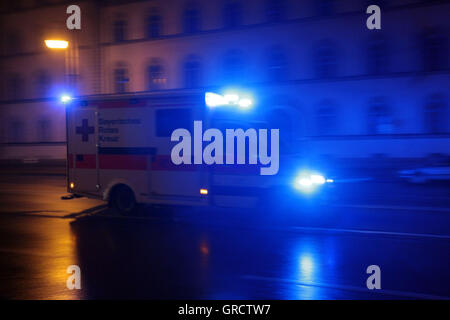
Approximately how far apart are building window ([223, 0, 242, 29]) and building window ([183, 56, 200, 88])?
3712mm

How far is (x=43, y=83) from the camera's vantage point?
1841 inches

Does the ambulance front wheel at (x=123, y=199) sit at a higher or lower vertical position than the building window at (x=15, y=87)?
lower

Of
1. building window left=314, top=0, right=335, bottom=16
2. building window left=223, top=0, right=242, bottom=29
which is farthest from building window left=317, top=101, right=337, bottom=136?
building window left=223, top=0, right=242, bottom=29

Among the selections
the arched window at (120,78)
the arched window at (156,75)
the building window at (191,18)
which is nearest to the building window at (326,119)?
the building window at (191,18)

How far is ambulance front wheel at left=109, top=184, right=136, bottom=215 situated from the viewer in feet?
41.1

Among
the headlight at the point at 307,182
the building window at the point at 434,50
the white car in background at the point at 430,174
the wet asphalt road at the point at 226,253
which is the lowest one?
the wet asphalt road at the point at 226,253

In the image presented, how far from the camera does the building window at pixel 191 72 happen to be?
38750mm

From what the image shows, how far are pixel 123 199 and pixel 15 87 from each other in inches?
1586

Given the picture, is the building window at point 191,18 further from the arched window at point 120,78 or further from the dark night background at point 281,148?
the arched window at point 120,78

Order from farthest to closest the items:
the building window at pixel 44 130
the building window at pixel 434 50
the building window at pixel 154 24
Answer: the building window at pixel 44 130, the building window at pixel 154 24, the building window at pixel 434 50

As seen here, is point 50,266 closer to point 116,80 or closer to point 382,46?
point 382,46

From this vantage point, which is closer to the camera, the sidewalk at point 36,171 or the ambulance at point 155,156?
the ambulance at point 155,156

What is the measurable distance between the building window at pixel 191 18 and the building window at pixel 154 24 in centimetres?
232

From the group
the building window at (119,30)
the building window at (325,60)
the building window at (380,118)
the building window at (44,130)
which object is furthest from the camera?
the building window at (44,130)
